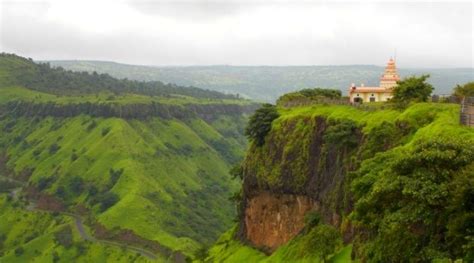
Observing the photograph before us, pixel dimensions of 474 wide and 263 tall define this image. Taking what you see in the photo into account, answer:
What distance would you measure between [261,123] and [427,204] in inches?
1963

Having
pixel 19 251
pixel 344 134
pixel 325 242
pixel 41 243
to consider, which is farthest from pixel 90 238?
pixel 325 242

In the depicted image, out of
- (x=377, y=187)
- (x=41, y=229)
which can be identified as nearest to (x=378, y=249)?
(x=377, y=187)

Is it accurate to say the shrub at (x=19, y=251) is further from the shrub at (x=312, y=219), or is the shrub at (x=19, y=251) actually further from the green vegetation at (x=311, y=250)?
the shrub at (x=312, y=219)

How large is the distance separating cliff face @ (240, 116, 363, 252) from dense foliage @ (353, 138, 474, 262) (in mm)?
19616

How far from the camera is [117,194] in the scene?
192m

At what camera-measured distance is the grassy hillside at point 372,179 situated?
26891 mm

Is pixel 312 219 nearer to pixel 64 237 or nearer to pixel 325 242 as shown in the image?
pixel 325 242

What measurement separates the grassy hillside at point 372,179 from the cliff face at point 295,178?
0.49ft

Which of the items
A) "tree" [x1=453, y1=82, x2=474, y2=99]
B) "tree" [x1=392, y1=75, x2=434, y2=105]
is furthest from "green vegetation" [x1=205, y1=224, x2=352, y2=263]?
"tree" [x1=453, y1=82, x2=474, y2=99]

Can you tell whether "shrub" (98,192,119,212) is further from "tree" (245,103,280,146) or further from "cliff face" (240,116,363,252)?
"tree" (245,103,280,146)

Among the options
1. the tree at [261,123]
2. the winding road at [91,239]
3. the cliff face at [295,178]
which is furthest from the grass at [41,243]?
the tree at [261,123]

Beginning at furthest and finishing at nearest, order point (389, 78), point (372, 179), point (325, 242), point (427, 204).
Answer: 1. point (389, 78)
2. point (325, 242)
3. point (372, 179)
4. point (427, 204)

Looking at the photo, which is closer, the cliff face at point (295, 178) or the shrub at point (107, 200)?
the cliff face at point (295, 178)

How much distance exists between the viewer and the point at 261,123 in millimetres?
76438
